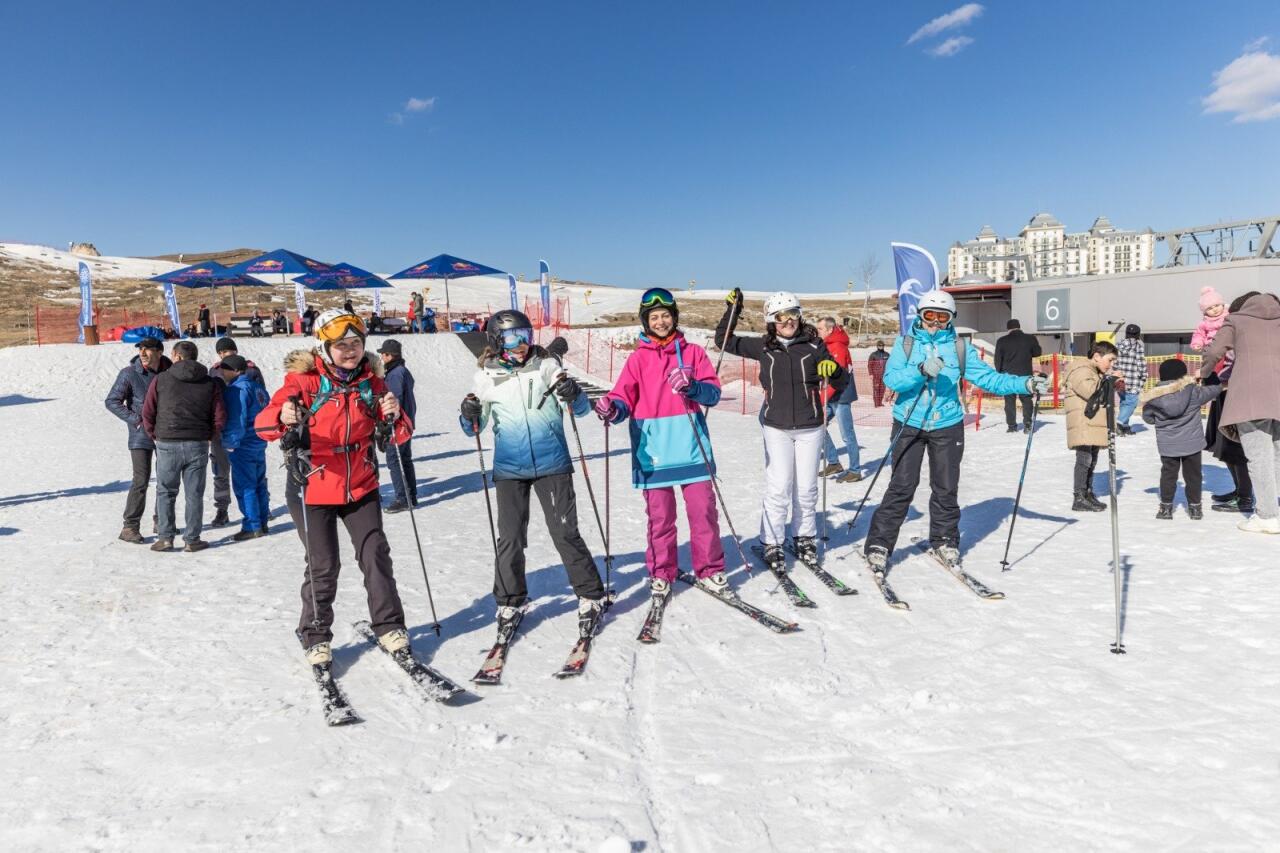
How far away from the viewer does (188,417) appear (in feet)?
21.1

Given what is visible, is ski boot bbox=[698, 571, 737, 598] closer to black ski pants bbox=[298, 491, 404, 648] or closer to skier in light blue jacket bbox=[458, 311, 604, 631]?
skier in light blue jacket bbox=[458, 311, 604, 631]

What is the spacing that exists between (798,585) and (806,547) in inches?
17.2

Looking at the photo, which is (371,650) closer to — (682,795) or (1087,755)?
(682,795)

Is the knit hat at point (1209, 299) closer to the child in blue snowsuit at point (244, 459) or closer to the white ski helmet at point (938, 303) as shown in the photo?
the white ski helmet at point (938, 303)

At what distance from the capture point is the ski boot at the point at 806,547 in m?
5.79

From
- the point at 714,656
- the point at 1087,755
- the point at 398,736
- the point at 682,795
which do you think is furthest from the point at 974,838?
the point at 398,736

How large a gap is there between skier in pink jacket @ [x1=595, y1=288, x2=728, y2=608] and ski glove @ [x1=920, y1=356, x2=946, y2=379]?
1405 mm

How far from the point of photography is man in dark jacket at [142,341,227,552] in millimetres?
6422

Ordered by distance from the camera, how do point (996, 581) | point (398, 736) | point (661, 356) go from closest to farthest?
point (398, 736) → point (661, 356) → point (996, 581)

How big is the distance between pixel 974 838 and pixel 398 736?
7.82ft

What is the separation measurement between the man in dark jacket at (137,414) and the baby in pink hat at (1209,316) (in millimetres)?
10122

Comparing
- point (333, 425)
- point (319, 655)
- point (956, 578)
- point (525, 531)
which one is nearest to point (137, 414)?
point (333, 425)

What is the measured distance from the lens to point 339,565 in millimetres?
4031

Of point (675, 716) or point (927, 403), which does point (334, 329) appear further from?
point (927, 403)
